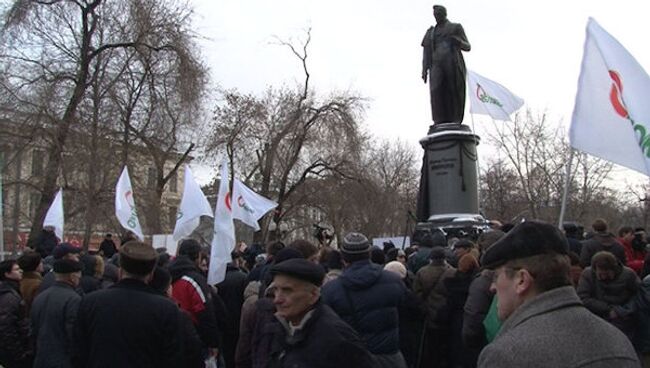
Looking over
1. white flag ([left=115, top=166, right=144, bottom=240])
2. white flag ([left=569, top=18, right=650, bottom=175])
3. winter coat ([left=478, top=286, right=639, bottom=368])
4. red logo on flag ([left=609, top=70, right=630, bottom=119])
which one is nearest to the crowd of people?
winter coat ([left=478, top=286, right=639, bottom=368])

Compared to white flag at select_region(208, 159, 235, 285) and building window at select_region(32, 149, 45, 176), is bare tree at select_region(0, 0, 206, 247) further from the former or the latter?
white flag at select_region(208, 159, 235, 285)

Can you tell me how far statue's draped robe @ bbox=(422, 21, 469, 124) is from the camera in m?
14.4

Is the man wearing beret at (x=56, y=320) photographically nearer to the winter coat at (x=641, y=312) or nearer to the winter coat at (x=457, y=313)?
the winter coat at (x=457, y=313)

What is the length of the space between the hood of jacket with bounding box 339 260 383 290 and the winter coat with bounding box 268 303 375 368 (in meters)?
1.83

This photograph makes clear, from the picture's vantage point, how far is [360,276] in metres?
5.32

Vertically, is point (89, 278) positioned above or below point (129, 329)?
above

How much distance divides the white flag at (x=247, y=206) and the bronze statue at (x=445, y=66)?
216 inches

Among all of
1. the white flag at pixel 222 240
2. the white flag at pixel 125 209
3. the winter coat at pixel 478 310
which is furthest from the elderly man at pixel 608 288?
the white flag at pixel 125 209

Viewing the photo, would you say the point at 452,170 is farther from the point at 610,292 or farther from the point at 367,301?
the point at 367,301

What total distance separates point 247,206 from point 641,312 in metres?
5.69

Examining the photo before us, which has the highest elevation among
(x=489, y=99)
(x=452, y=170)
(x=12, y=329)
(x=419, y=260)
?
(x=489, y=99)

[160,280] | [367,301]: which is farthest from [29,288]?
[367,301]

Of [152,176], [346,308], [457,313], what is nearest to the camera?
[346,308]

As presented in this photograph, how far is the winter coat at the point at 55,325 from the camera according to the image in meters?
5.58
